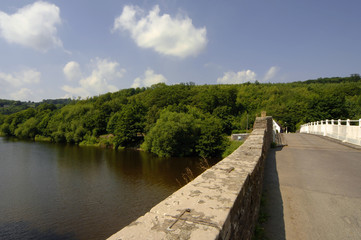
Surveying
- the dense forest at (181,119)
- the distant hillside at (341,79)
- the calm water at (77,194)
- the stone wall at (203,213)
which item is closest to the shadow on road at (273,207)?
the stone wall at (203,213)

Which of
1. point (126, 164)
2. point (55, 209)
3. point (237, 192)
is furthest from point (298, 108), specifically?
point (237, 192)

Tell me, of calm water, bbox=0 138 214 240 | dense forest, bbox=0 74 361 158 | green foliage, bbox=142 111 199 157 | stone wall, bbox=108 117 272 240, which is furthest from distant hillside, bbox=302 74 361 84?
stone wall, bbox=108 117 272 240

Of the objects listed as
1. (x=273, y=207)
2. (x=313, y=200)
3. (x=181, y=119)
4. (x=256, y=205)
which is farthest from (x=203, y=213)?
(x=181, y=119)

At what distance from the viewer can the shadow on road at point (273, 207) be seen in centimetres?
Answer: 320

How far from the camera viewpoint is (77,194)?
18.2 m

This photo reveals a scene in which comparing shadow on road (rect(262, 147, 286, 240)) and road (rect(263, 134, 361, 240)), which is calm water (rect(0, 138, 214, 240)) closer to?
shadow on road (rect(262, 147, 286, 240))

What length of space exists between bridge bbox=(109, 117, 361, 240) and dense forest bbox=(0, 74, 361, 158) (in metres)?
27.3

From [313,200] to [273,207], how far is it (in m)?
0.88

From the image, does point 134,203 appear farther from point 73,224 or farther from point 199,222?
point 199,222

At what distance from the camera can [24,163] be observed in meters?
28.7

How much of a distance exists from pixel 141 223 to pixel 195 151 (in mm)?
33043

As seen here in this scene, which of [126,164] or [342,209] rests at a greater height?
[342,209]

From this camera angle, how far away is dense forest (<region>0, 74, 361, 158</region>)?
34.0m

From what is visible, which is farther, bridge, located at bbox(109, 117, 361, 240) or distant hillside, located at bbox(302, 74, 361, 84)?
distant hillside, located at bbox(302, 74, 361, 84)
